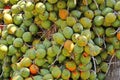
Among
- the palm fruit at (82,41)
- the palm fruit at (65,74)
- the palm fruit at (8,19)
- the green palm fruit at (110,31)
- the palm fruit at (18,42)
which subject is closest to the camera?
the palm fruit at (82,41)

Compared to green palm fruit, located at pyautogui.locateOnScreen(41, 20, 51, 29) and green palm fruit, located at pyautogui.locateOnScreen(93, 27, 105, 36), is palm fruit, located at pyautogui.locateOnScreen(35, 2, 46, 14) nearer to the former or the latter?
green palm fruit, located at pyautogui.locateOnScreen(41, 20, 51, 29)

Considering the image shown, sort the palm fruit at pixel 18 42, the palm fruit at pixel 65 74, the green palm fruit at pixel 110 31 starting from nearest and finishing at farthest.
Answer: the palm fruit at pixel 65 74, the green palm fruit at pixel 110 31, the palm fruit at pixel 18 42

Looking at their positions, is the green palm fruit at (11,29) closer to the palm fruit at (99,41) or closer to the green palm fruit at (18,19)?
the green palm fruit at (18,19)

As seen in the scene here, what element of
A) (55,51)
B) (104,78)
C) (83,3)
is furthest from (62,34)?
(104,78)

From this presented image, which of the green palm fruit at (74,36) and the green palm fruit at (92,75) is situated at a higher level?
the green palm fruit at (74,36)

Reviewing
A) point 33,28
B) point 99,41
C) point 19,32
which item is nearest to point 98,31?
point 99,41

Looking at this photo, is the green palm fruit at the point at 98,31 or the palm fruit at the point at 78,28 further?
the green palm fruit at the point at 98,31

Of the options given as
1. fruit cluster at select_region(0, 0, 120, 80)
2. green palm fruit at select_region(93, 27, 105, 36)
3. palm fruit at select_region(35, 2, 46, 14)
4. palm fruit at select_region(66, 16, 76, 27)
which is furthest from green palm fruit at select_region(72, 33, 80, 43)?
palm fruit at select_region(35, 2, 46, 14)

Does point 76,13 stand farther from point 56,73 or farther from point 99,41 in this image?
point 56,73

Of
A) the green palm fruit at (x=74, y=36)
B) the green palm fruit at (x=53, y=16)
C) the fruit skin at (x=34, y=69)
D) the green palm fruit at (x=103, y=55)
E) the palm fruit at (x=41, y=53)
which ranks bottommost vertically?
the fruit skin at (x=34, y=69)

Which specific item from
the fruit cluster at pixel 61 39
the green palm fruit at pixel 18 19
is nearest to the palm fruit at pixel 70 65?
the fruit cluster at pixel 61 39
